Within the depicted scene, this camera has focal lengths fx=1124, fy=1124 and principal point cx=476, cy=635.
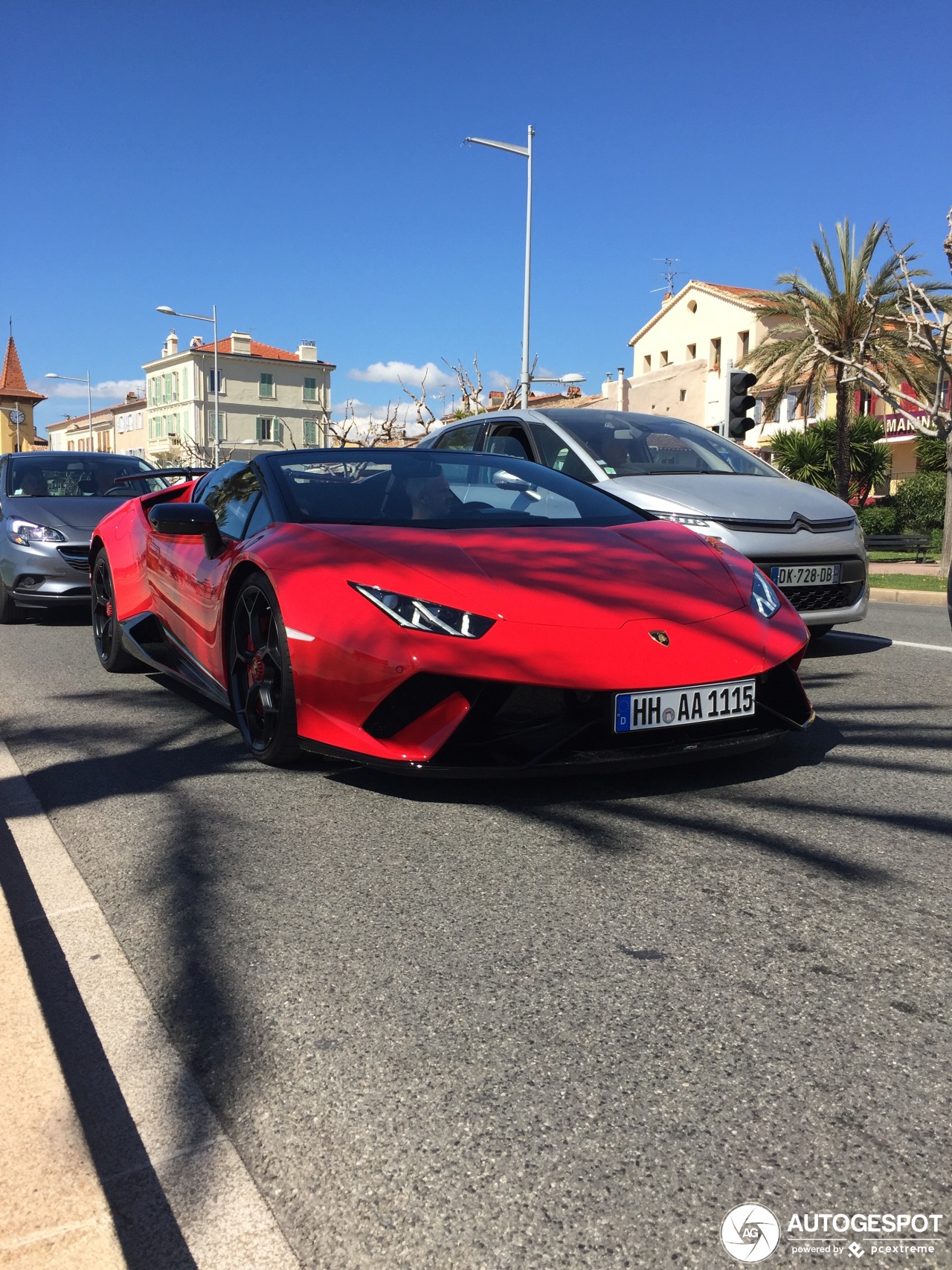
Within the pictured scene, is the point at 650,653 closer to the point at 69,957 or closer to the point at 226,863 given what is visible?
the point at 226,863

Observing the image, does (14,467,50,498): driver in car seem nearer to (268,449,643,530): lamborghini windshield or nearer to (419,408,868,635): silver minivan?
(419,408,868,635): silver minivan

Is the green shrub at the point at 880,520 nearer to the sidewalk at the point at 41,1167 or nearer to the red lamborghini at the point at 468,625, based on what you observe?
the red lamborghini at the point at 468,625

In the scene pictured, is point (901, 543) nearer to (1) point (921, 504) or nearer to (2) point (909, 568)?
(1) point (921, 504)

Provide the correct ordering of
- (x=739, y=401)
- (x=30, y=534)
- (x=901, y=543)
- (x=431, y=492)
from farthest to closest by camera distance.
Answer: (x=901, y=543) < (x=739, y=401) < (x=30, y=534) < (x=431, y=492)

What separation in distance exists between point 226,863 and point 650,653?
1.38m

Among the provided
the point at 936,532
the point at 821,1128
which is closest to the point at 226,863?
the point at 821,1128

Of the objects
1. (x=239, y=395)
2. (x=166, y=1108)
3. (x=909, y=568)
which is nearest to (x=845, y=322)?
(x=909, y=568)

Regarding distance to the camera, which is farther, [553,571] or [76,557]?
[76,557]

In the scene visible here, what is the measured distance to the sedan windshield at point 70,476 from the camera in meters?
9.52

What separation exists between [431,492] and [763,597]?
1396 mm

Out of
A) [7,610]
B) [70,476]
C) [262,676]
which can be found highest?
[70,476]

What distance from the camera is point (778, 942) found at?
249 cm

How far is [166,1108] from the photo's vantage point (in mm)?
1926

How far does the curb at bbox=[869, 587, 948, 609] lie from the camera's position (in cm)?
1138
